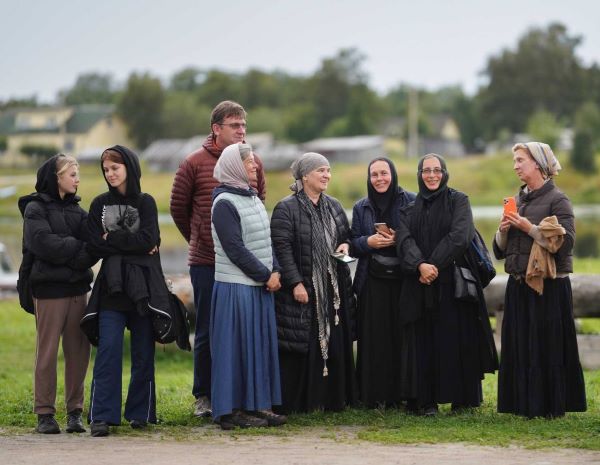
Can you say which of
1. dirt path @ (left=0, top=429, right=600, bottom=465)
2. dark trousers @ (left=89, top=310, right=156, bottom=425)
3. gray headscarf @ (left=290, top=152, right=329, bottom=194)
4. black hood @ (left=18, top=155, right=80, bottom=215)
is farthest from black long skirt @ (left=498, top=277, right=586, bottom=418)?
black hood @ (left=18, top=155, right=80, bottom=215)

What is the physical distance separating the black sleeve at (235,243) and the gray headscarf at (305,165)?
762 mm

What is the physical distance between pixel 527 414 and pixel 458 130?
95542 mm

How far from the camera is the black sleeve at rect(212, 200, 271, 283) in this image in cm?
820

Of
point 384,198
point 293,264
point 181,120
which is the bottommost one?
point 293,264

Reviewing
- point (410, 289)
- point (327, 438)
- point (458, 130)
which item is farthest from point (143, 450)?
point (458, 130)

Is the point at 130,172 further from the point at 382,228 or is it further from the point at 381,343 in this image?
the point at 381,343

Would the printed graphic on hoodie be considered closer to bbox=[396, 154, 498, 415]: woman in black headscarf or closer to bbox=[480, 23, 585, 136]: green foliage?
bbox=[396, 154, 498, 415]: woman in black headscarf

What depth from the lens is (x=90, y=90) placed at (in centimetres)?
13612

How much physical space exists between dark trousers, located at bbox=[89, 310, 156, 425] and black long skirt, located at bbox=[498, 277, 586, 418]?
263 cm

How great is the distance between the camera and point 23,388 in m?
10.8

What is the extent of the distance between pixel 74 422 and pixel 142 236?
1450 millimetres

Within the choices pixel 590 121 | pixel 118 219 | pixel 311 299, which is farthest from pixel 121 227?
pixel 590 121

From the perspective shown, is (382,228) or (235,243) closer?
(235,243)

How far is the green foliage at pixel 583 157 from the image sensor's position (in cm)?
6400
